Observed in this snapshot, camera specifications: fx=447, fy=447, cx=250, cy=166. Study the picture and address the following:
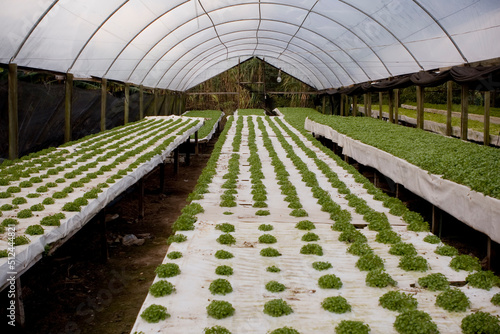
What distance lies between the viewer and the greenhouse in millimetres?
4402

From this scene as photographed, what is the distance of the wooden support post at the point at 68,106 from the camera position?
13469 mm

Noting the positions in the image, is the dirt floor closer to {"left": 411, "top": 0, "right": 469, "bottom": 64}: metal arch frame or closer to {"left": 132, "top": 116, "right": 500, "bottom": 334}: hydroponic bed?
{"left": 132, "top": 116, "right": 500, "bottom": 334}: hydroponic bed

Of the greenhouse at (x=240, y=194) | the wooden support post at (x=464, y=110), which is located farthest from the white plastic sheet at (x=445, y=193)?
the wooden support post at (x=464, y=110)

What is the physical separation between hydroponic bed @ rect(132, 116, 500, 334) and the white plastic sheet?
65 cm

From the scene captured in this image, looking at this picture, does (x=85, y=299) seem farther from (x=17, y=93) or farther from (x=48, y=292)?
(x=17, y=93)

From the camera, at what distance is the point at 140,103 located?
71.1 feet

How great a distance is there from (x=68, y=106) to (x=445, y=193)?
10939 mm

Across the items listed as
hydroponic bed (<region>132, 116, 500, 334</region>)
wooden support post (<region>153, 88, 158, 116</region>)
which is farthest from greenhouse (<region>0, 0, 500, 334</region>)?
wooden support post (<region>153, 88, 158, 116</region>)

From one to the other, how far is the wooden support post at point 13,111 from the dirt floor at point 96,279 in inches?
103

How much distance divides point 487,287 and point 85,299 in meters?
5.36

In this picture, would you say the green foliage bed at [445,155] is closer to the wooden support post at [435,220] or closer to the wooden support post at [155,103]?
the wooden support post at [435,220]

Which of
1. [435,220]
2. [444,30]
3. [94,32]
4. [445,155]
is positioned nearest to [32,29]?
[94,32]

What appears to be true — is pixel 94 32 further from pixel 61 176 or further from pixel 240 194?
pixel 240 194

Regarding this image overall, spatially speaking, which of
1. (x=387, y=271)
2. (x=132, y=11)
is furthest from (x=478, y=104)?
(x=387, y=271)
